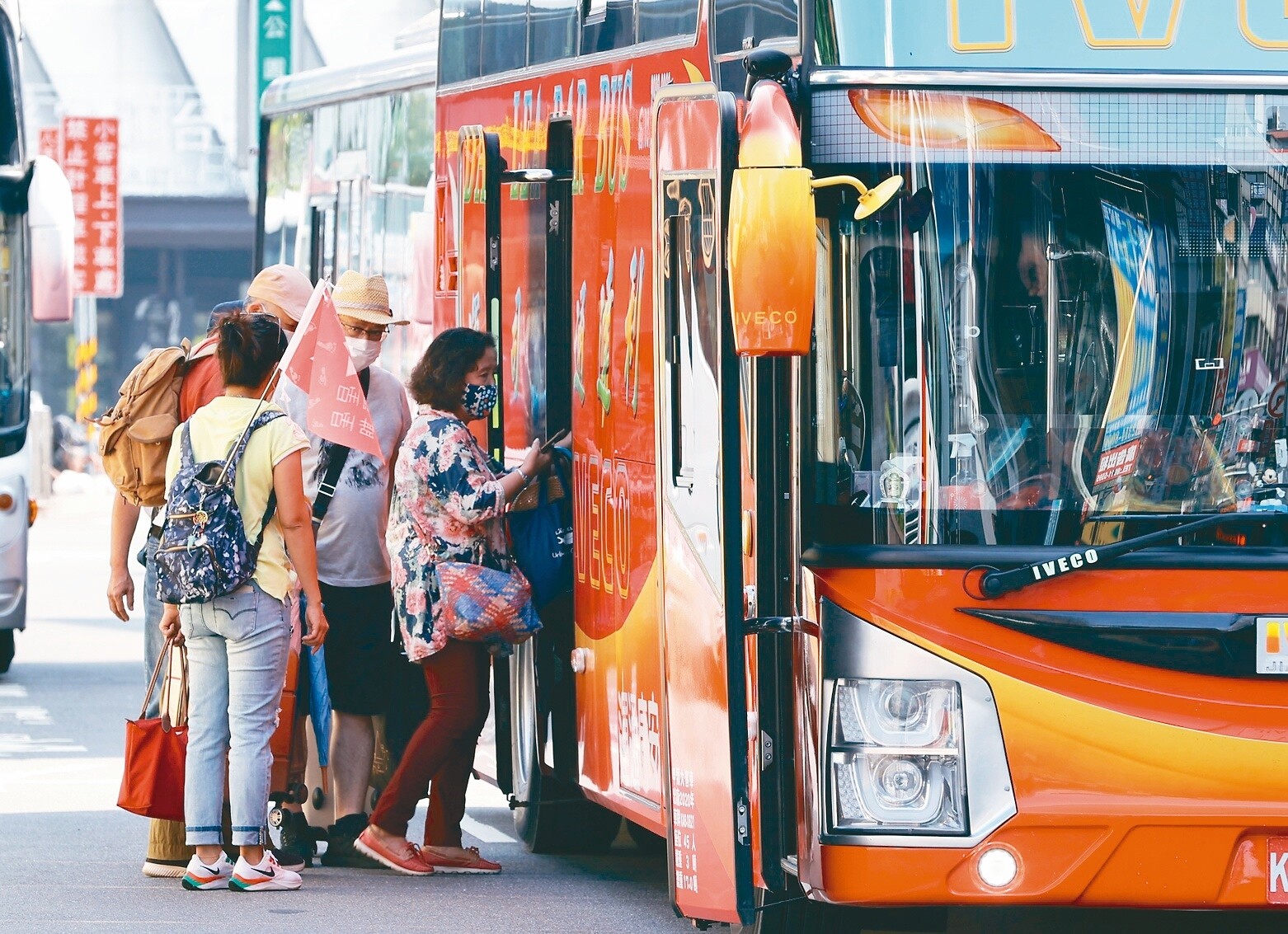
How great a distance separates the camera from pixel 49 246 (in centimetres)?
1455

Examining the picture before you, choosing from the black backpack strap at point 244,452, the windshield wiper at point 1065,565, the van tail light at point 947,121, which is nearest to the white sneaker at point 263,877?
the black backpack strap at point 244,452

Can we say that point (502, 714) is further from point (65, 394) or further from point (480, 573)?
point (65, 394)

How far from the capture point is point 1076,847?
571cm

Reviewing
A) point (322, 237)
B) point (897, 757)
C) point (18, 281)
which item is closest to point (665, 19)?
point (897, 757)

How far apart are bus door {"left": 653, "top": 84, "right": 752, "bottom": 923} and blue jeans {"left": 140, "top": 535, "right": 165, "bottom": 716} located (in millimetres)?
2300

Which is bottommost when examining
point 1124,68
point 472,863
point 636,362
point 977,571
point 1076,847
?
point 472,863

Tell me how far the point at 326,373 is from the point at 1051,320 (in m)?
2.99

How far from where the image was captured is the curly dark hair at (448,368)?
813 centimetres

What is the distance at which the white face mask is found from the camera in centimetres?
852

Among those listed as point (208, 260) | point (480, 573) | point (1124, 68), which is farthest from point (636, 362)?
point (208, 260)

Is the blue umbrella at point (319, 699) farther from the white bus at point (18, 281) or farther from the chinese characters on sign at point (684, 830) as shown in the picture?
the white bus at point (18, 281)

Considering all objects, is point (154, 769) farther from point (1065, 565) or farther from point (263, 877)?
point (1065, 565)

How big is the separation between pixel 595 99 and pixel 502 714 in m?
2.33

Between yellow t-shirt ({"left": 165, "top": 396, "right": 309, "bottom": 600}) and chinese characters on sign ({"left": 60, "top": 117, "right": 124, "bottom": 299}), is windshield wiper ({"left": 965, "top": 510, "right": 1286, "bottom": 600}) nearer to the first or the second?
yellow t-shirt ({"left": 165, "top": 396, "right": 309, "bottom": 600})
